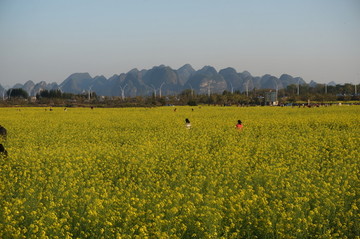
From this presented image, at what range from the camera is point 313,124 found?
3072cm

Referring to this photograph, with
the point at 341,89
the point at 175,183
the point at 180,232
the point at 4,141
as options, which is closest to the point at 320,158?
the point at 175,183

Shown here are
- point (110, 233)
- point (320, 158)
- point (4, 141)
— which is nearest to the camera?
point (110, 233)

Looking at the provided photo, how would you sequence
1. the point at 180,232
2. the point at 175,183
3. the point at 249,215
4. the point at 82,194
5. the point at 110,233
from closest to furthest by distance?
the point at 110,233
the point at 180,232
the point at 249,215
the point at 82,194
the point at 175,183

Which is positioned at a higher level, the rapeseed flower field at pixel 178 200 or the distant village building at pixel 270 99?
the distant village building at pixel 270 99

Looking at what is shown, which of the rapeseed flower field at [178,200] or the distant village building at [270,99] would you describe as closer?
the rapeseed flower field at [178,200]

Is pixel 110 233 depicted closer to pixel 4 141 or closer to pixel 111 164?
pixel 111 164

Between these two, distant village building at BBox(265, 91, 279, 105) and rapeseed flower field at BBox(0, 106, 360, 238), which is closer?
rapeseed flower field at BBox(0, 106, 360, 238)

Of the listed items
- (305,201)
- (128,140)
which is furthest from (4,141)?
(305,201)

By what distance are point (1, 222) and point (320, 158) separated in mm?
10925

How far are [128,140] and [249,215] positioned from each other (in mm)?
14332

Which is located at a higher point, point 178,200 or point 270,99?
point 270,99

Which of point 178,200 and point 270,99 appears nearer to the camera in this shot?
point 178,200

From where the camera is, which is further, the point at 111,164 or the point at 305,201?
the point at 111,164

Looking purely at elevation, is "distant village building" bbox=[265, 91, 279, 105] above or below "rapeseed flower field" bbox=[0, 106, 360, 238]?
above
